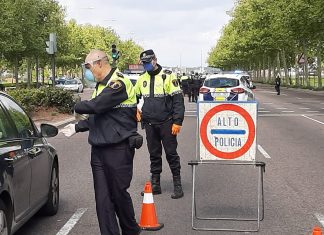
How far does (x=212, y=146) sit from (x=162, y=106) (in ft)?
5.04

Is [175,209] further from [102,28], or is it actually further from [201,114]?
[102,28]

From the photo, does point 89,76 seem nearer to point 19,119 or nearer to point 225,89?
point 19,119

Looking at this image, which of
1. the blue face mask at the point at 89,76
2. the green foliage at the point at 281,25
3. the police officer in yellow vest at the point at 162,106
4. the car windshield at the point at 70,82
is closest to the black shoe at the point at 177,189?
the police officer in yellow vest at the point at 162,106

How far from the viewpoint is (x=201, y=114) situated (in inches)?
253

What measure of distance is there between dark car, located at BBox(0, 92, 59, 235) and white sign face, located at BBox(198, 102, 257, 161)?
5.41 feet

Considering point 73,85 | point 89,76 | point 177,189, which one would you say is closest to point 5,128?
point 89,76

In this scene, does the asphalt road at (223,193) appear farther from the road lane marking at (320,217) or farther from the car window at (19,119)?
the car window at (19,119)

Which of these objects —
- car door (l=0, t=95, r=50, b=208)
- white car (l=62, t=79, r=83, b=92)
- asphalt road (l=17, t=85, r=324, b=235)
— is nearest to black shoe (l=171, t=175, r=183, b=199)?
asphalt road (l=17, t=85, r=324, b=235)

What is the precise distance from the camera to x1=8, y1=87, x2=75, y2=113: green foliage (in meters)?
21.3

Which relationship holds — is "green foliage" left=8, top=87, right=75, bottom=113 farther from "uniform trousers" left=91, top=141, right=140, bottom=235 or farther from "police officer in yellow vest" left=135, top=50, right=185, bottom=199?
"uniform trousers" left=91, top=141, right=140, bottom=235

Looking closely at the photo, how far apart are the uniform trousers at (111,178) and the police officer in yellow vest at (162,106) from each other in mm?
2523

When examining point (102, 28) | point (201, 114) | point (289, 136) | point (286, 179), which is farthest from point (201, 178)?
point (102, 28)

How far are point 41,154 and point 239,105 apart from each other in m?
2.20

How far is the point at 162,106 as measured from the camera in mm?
7750
